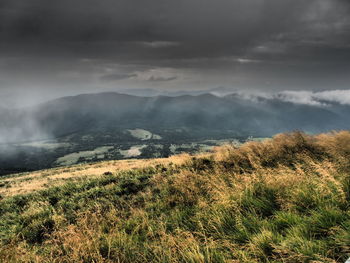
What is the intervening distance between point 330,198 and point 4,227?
1047 centimetres

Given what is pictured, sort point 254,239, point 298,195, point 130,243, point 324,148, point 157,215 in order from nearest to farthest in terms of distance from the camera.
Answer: point 254,239 < point 130,243 < point 298,195 < point 157,215 < point 324,148

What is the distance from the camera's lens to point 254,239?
376 centimetres

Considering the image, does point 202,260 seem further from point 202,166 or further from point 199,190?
point 202,166

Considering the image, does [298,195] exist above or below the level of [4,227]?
above

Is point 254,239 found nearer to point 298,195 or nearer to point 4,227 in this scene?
point 298,195

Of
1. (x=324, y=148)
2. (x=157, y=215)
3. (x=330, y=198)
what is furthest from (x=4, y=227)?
(x=324, y=148)

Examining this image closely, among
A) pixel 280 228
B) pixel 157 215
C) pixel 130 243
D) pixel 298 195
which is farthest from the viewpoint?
pixel 157 215

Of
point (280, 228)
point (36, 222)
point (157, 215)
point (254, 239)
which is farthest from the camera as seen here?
point (36, 222)

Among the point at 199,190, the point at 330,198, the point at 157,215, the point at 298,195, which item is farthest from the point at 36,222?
the point at 330,198

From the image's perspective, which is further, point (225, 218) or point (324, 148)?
point (324, 148)

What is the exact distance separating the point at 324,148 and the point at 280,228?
10.4 m

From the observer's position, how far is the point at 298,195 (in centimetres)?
507

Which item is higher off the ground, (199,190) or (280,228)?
(280,228)

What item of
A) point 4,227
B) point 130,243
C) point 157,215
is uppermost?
point 130,243
